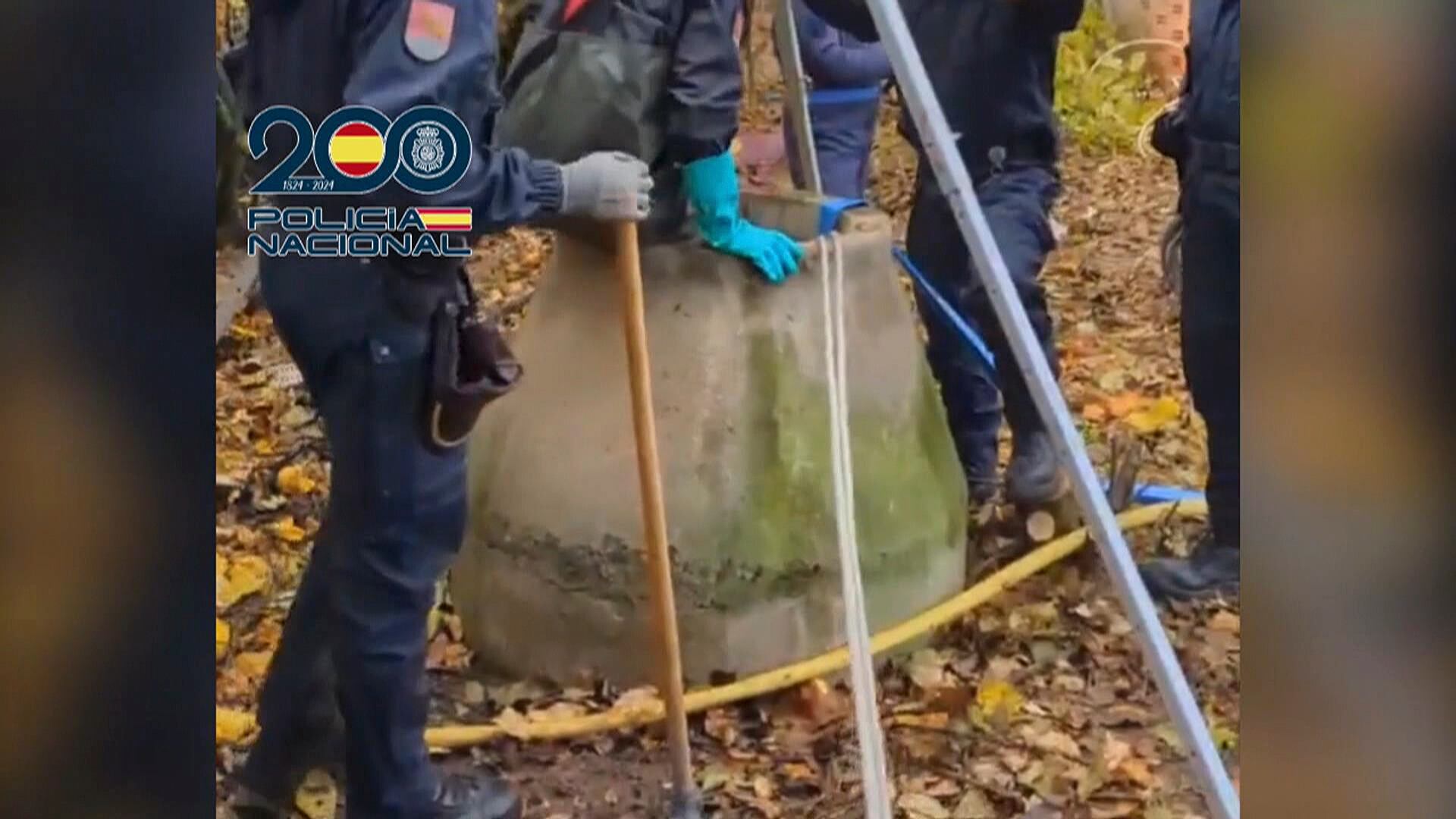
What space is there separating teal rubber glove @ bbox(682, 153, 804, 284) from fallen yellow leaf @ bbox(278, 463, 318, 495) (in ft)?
2.01

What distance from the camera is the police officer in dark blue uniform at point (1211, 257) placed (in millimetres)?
2312

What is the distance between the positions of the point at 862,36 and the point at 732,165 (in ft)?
0.82

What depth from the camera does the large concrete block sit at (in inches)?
90.6

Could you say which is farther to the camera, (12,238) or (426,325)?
(12,238)

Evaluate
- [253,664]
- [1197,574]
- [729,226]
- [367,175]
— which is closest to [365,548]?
[253,664]

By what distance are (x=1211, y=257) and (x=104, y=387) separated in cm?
156

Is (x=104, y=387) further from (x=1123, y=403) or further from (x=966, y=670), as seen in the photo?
(x=1123, y=403)

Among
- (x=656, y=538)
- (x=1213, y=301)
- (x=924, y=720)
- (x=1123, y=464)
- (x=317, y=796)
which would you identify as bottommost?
(x=317, y=796)

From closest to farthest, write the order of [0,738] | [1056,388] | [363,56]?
1. [363,56]
2. [1056,388]
3. [0,738]

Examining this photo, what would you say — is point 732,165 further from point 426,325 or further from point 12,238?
point 12,238

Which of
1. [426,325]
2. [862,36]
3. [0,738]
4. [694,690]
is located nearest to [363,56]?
[426,325]

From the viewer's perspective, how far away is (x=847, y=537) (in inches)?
91.8

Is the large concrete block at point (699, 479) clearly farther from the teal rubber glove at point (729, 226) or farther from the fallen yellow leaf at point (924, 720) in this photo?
the fallen yellow leaf at point (924, 720)

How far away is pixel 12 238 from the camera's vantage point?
8.08 feet
